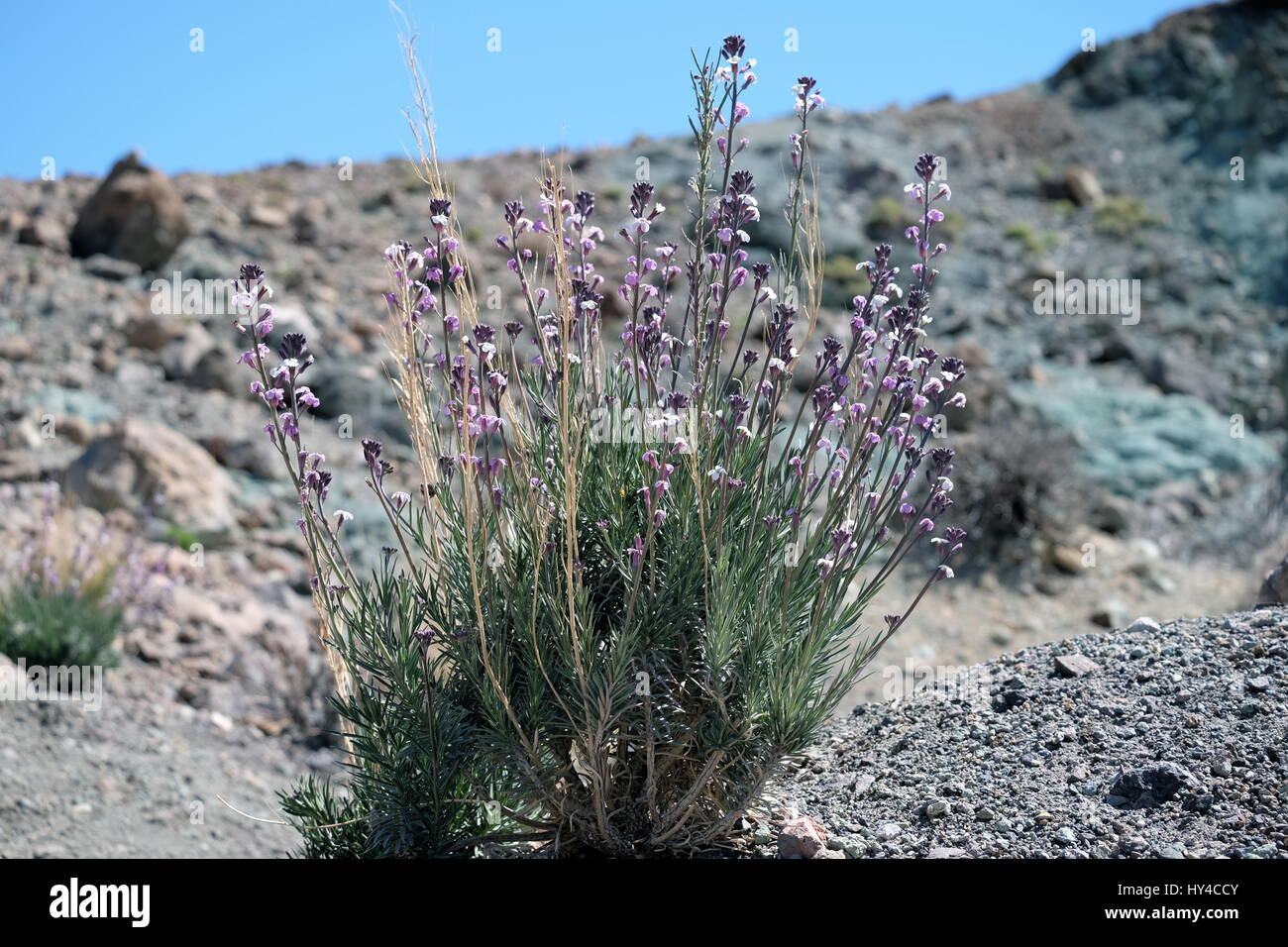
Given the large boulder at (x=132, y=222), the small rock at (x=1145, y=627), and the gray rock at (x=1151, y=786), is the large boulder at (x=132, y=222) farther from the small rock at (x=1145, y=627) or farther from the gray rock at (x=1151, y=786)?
the gray rock at (x=1151, y=786)

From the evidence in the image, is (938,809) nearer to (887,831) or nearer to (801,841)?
(887,831)

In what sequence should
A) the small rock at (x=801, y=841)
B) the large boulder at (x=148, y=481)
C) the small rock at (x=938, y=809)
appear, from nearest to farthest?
the small rock at (x=801, y=841), the small rock at (x=938, y=809), the large boulder at (x=148, y=481)

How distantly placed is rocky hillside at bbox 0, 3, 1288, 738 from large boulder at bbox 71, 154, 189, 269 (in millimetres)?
42

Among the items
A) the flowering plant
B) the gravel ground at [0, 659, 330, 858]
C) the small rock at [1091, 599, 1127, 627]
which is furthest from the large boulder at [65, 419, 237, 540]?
the small rock at [1091, 599, 1127, 627]

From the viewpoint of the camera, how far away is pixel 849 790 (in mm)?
4094

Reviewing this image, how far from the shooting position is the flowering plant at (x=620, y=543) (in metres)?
3.21

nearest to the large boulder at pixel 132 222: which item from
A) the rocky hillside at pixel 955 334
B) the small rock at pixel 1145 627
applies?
the rocky hillside at pixel 955 334

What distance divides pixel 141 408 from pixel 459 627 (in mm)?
10384

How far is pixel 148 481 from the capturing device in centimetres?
1013

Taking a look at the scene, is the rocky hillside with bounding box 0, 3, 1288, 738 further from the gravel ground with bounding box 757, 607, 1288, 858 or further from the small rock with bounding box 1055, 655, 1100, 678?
the small rock with bounding box 1055, 655, 1100, 678

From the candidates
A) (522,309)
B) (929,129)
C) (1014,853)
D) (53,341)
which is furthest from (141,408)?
(929,129)

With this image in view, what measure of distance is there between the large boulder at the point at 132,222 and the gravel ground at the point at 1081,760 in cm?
1576

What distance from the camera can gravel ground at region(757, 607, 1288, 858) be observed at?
3525 mm

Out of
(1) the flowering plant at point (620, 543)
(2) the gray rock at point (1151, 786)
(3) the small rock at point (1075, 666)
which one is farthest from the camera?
(3) the small rock at point (1075, 666)
